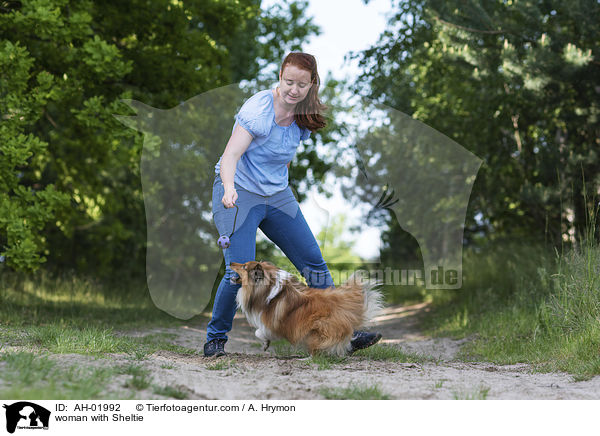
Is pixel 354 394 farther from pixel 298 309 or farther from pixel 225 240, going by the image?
pixel 225 240

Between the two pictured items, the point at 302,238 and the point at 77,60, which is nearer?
the point at 302,238

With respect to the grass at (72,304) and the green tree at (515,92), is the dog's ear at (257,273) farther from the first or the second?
the green tree at (515,92)

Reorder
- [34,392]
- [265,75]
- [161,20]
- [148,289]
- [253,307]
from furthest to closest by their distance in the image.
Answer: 1. [265,75]
2. [148,289]
3. [161,20]
4. [253,307]
5. [34,392]

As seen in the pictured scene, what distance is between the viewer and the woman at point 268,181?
4535 mm

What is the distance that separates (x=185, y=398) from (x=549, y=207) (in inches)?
278

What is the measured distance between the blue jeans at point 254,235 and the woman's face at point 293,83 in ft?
2.55

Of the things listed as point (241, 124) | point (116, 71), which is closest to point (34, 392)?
point (241, 124)

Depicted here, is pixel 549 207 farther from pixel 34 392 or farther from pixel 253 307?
pixel 34 392

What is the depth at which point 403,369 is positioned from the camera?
4461 millimetres

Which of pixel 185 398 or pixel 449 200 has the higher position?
pixel 449 200

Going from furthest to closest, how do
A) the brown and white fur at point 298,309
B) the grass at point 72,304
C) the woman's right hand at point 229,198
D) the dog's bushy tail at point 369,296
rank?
the grass at point 72,304 < the dog's bushy tail at point 369,296 < the brown and white fur at point 298,309 < the woman's right hand at point 229,198

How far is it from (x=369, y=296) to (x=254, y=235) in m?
1.08

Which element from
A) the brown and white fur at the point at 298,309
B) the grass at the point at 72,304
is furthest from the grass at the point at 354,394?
the grass at the point at 72,304
